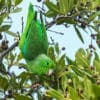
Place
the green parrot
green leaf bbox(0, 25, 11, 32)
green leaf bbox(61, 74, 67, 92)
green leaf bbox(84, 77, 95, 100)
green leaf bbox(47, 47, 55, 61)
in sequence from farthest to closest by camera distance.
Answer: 1. green leaf bbox(0, 25, 11, 32)
2. green leaf bbox(47, 47, 55, 61)
3. the green parrot
4. green leaf bbox(61, 74, 67, 92)
5. green leaf bbox(84, 77, 95, 100)

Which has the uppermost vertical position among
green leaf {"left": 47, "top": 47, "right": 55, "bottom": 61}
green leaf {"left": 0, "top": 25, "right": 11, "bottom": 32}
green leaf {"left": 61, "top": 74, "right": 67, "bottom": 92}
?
green leaf {"left": 0, "top": 25, "right": 11, "bottom": 32}

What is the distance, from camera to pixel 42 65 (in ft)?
4.92

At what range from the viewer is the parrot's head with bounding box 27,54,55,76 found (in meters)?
1.49

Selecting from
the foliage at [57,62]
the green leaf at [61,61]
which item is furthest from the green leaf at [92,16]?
the green leaf at [61,61]

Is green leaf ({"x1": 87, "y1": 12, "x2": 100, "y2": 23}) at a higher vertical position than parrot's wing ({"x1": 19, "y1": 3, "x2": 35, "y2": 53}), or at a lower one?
lower

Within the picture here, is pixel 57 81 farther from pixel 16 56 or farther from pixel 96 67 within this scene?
pixel 16 56

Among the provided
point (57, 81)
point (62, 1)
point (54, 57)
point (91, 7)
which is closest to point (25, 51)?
point (57, 81)

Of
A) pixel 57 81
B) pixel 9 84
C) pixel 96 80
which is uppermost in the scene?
pixel 96 80

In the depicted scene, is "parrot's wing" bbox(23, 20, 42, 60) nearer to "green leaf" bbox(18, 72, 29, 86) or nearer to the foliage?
the foliage

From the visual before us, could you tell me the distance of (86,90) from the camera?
1.15 meters

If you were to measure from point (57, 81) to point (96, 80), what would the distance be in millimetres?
279

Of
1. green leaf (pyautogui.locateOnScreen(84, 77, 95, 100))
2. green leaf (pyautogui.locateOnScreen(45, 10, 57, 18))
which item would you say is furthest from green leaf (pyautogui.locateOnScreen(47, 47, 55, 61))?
green leaf (pyautogui.locateOnScreen(84, 77, 95, 100))

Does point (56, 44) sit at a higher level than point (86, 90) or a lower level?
lower

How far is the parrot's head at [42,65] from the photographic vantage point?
149 cm
